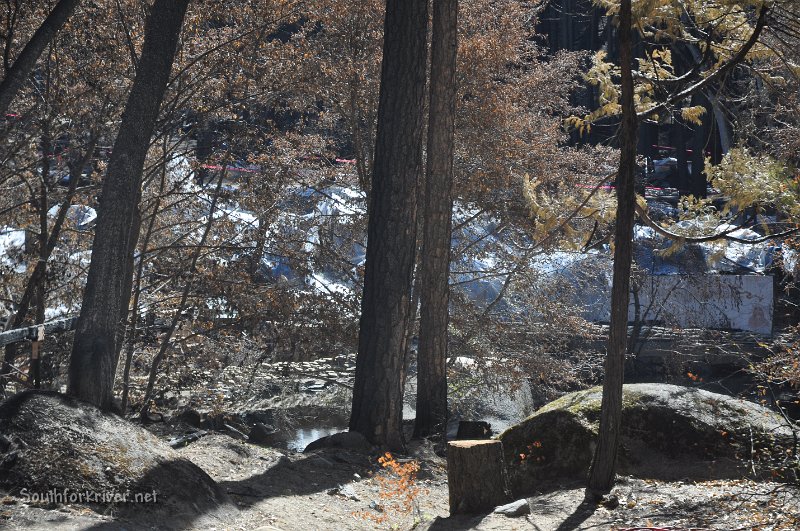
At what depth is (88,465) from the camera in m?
5.26

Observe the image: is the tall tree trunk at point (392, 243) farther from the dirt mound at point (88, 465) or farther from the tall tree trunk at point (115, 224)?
the dirt mound at point (88, 465)

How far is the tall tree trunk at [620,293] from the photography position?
21.4 feet

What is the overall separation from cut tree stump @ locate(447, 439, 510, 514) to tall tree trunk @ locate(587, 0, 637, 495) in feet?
3.14

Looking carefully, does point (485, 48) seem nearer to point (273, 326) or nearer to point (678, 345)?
point (273, 326)

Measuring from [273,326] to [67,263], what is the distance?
9.49 ft

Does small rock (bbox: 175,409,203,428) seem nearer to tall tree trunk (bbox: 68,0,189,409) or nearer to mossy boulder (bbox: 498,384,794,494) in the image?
tall tree trunk (bbox: 68,0,189,409)

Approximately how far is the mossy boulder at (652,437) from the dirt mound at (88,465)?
298 centimetres

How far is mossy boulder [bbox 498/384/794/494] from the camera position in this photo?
7.27 meters

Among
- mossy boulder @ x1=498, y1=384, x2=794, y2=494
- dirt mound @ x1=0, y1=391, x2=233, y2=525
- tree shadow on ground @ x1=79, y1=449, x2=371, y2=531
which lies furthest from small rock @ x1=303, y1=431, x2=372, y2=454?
dirt mound @ x1=0, y1=391, x2=233, y2=525

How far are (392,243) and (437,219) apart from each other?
206 cm

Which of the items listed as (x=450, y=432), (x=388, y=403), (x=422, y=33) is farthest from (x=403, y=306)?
(x=450, y=432)

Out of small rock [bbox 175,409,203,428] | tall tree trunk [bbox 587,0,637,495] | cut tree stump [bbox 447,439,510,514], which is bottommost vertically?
cut tree stump [bbox 447,439,510,514]

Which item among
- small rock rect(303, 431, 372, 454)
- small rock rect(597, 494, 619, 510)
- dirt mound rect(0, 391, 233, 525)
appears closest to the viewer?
dirt mound rect(0, 391, 233, 525)

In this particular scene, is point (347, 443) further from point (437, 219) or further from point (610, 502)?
point (437, 219)
